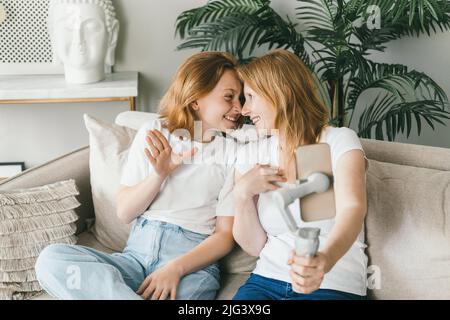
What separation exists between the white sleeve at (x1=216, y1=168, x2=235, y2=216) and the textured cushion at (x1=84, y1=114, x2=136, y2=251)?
31cm

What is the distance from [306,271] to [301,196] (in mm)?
99

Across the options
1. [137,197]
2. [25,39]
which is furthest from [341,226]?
[25,39]

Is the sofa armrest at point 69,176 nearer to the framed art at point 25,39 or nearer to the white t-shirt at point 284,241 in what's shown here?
the white t-shirt at point 284,241

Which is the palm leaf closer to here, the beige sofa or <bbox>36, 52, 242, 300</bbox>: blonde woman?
<bbox>36, 52, 242, 300</bbox>: blonde woman

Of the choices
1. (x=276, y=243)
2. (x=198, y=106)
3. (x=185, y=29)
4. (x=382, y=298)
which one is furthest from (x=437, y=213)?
(x=185, y=29)

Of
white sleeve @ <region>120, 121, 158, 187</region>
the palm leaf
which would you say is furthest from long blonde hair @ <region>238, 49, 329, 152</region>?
the palm leaf

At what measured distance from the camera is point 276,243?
124cm

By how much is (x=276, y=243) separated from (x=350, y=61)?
33.5 inches

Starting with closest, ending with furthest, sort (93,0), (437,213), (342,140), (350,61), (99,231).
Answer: (342,140) < (437,213) < (99,231) < (350,61) < (93,0)

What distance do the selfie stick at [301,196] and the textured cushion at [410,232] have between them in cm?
56

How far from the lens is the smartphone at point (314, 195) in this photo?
71 centimetres

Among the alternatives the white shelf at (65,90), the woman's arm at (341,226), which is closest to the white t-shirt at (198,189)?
the woman's arm at (341,226)

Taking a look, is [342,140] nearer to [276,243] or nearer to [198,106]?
[276,243]

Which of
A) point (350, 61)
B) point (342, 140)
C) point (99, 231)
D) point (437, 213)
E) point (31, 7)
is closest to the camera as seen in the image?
point (342, 140)
